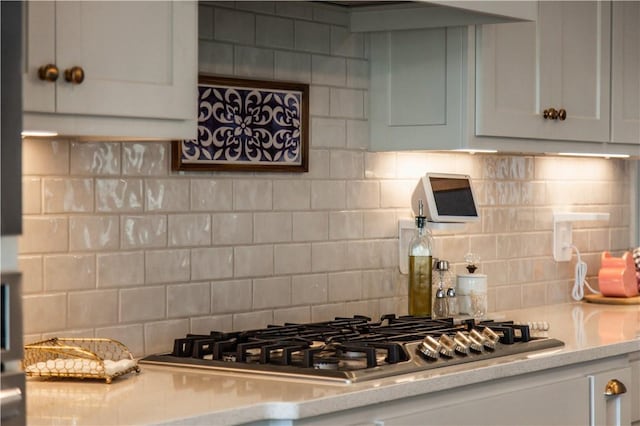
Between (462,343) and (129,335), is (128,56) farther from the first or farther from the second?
(462,343)

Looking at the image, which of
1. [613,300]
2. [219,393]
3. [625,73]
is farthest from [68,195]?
[613,300]

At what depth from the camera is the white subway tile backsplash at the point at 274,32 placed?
125 inches

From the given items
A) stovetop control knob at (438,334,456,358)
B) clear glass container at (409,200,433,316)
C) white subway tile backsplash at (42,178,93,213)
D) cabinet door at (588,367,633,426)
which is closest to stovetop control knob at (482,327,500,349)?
stovetop control knob at (438,334,456,358)

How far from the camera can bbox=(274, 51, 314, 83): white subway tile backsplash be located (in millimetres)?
3217

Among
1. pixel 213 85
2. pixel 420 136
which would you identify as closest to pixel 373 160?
pixel 420 136

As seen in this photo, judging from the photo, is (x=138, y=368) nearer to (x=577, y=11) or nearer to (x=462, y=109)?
(x=462, y=109)

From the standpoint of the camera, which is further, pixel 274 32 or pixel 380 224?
pixel 380 224

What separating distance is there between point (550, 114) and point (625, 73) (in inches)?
21.5

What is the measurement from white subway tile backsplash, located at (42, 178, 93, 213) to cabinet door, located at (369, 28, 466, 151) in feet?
3.50

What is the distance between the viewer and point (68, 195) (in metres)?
2.71

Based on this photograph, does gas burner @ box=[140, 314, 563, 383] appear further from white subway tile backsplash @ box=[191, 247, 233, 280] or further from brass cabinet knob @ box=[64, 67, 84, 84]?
brass cabinet knob @ box=[64, 67, 84, 84]

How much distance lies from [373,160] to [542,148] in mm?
569

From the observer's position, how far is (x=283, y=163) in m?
3.22

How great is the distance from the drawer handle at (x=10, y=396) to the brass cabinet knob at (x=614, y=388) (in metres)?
1.86
